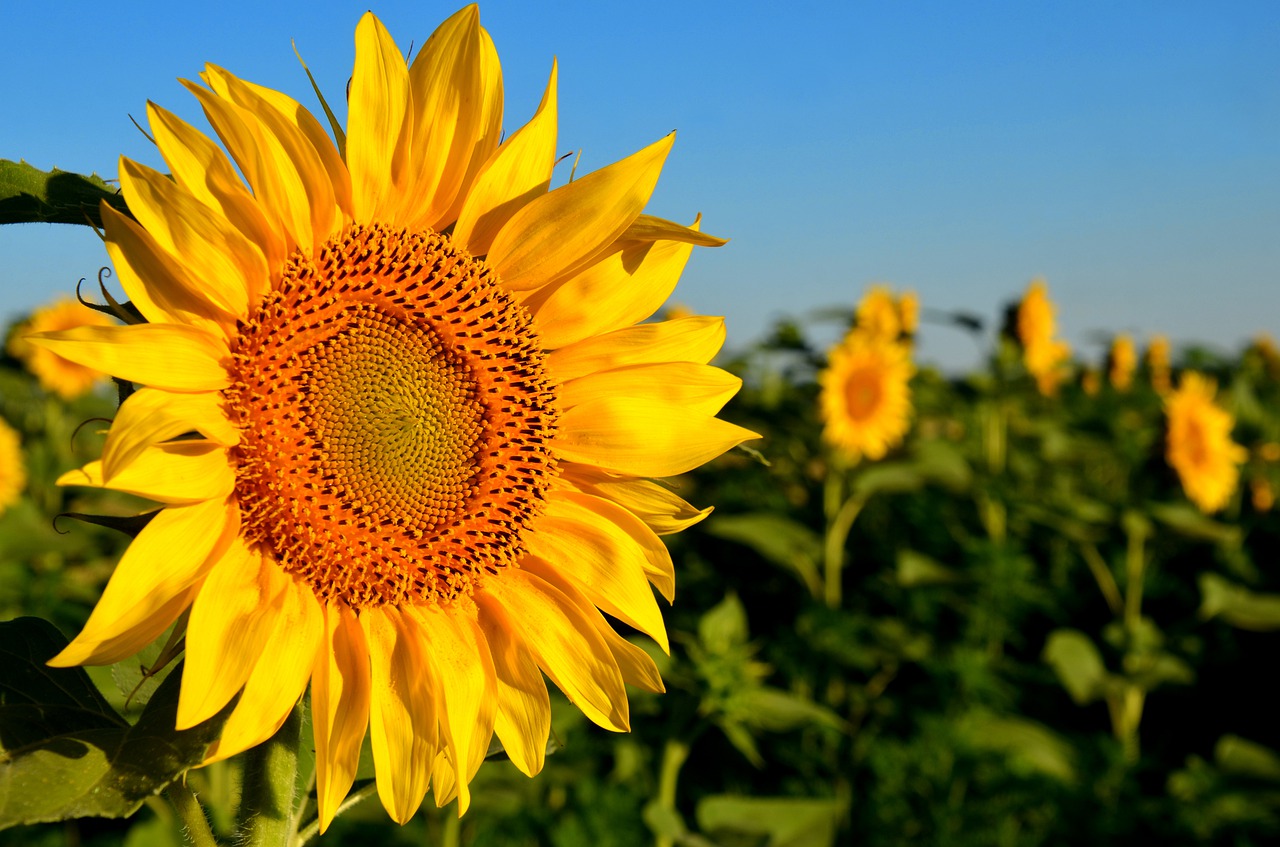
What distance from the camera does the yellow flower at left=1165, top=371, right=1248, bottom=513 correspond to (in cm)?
557

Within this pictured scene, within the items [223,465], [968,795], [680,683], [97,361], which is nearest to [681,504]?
[223,465]

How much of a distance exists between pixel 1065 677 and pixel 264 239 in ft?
14.6

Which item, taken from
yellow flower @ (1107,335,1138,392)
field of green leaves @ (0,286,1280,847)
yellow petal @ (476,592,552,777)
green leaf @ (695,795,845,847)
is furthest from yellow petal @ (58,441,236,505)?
yellow flower @ (1107,335,1138,392)

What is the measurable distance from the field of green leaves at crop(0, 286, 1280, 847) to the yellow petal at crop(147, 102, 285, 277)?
1325 millimetres

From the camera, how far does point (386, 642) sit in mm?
1220

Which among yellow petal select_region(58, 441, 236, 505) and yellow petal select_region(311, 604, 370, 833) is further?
yellow petal select_region(311, 604, 370, 833)

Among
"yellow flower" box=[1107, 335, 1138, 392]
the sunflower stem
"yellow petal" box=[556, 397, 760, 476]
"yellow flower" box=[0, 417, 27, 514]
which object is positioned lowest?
"yellow flower" box=[0, 417, 27, 514]

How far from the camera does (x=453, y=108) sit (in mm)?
1216

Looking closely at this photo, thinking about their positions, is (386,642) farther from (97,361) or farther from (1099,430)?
(1099,430)

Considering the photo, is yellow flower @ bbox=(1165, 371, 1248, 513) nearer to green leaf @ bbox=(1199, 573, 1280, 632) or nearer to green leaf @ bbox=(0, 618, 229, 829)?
green leaf @ bbox=(1199, 573, 1280, 632)

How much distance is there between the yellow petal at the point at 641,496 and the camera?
1348 mm

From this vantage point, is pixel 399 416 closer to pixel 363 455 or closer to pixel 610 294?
pixel 363 455

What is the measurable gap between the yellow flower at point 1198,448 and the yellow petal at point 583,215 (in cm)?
510

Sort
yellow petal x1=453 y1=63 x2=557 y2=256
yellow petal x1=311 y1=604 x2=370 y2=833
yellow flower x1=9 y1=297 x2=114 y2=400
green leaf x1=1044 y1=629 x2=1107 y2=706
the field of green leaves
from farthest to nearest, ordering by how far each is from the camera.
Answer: yellow flower x1=9 y1=297 x2=114 y2=400
green leaf x1=1044 y1=629 x2=1107 y2=706
the field of green leaves
yellow petal x1=453 y1=63 x2=557 y2=256
yellow petal x1=311 y1=604 x2=370 y2=833
